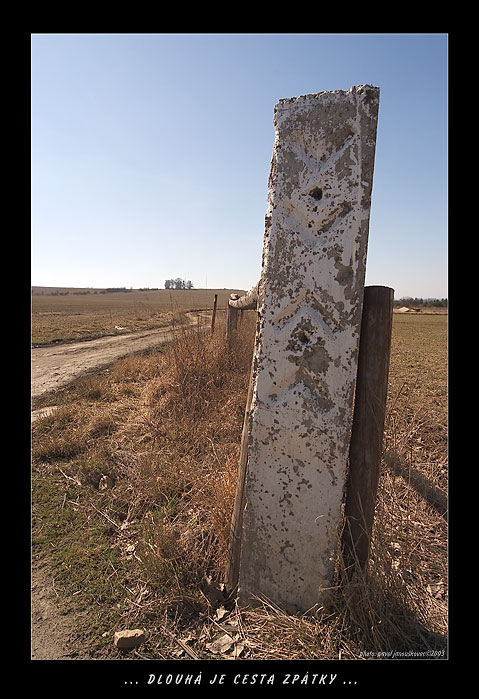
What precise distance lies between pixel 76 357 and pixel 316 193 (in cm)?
804

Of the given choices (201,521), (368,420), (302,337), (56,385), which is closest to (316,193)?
(302,337)

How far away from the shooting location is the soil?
1.95 meters

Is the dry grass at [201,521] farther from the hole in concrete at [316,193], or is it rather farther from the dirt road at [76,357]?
the dirt road at [76,357]

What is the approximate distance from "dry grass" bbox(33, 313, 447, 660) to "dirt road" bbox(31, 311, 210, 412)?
4.18 ft

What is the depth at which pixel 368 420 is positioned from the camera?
1.94 m

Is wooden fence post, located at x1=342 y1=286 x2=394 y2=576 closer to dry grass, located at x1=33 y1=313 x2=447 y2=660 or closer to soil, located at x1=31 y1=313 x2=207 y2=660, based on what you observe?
dry grass, located at x1=33 y1=313 x2=447 y2=660

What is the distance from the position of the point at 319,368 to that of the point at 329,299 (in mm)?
329

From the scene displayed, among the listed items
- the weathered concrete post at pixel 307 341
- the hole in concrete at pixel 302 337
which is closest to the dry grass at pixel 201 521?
the weathered concrete post at pixel 307 341

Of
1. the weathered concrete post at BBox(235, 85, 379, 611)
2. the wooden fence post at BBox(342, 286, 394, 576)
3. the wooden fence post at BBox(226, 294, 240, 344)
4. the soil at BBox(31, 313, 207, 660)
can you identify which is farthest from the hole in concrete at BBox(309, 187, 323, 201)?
the wooden fence post at BBox(226, 294, 240, 344)

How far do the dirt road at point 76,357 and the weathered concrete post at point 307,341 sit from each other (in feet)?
12.3

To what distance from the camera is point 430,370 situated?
27.9 ft

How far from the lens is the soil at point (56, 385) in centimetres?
195

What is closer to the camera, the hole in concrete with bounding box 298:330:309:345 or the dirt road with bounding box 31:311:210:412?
the hole in concrete with bounding box 298:330:309:345
